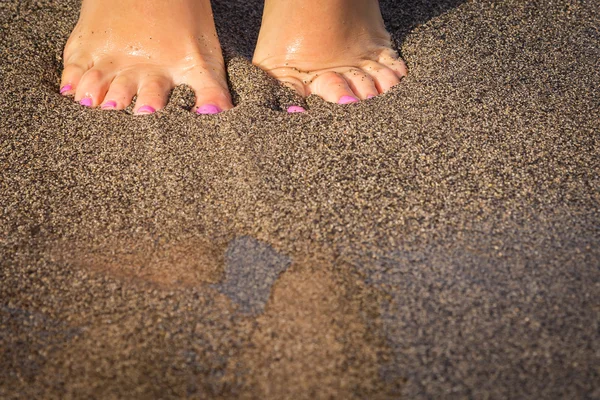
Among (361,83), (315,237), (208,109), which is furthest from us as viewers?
(361,83)

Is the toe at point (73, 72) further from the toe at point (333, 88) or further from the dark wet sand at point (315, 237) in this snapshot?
the toe at point (333, 88)

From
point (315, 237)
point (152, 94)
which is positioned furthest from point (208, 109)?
point (315, 237)

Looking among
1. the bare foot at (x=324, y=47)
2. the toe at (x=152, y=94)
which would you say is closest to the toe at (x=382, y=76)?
the bare foot at (x=324, y=47)

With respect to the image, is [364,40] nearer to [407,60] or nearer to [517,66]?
[407,60]

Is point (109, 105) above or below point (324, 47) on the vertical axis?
below

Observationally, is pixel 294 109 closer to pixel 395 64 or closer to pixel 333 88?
pixel 333 88

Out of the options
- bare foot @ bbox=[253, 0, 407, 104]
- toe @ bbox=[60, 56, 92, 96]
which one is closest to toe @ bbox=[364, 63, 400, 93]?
bare foot @ bbox=[253, 0, 407, 104]

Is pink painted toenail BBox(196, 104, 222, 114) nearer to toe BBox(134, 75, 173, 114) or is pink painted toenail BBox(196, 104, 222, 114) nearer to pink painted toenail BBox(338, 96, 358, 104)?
toe BBox(134, 75, 173, 114)
